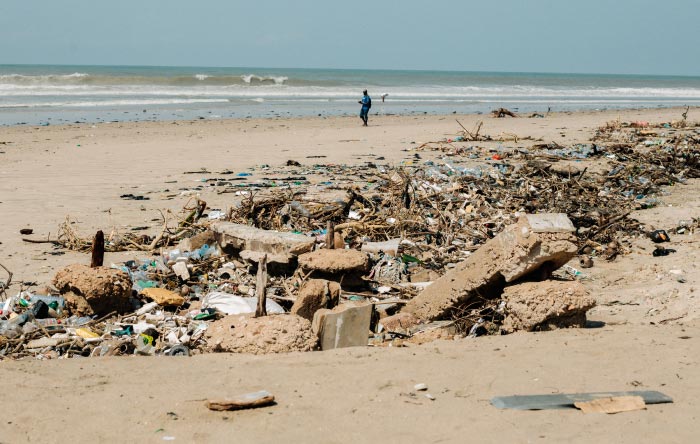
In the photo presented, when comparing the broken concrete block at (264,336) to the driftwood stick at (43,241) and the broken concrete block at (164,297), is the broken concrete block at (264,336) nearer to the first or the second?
the broken concrete block at (164,297)

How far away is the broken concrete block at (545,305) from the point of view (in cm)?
439

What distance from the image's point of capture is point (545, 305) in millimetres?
4395

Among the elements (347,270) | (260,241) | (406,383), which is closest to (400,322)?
(347,270)

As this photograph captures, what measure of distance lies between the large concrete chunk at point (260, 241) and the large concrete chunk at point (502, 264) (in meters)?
1.23

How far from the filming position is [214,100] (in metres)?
32.4

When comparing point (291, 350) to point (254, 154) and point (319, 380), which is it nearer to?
point (319, 380)

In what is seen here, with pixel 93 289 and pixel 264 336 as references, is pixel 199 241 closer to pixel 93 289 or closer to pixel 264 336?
pixel 93 289

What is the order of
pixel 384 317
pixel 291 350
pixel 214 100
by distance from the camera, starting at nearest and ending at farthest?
pixel 291 350 < pixel 384 317 < pixel 214 100

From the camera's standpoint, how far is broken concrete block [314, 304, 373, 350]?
4.28 metres

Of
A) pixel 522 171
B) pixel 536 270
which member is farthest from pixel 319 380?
pixel 522 171

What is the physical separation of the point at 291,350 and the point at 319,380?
1.45ft

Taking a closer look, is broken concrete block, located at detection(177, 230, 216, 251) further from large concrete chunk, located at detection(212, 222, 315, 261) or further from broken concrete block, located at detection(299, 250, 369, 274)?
broken concrete block, located at detection(299, 250, 369, 274)

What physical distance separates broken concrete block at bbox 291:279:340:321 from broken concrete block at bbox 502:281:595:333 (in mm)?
1149

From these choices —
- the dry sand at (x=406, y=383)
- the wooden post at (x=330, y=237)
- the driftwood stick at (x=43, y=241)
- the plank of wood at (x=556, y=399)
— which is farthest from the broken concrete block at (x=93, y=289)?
the plank of wood at (x=556, y=399)
